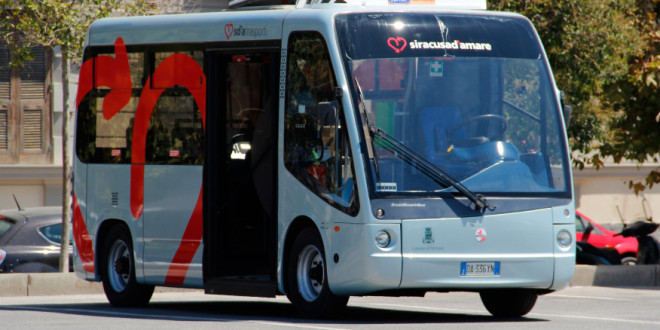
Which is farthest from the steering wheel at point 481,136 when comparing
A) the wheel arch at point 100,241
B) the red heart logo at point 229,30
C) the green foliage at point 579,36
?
the green foliage at point 579,36

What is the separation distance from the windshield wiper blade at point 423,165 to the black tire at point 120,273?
384 cm

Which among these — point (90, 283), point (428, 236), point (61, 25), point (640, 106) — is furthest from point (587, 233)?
point (428, 236)

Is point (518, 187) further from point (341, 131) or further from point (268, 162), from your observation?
point (268, 162)

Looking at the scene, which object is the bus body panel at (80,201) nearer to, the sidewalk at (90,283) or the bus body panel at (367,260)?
the sidewalk at (90,283)

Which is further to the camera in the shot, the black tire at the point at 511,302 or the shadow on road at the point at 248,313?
the black tire at the point at 511,302

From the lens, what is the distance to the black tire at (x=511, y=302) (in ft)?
40.7

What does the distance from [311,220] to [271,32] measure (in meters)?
1.89

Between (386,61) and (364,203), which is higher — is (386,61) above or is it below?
above

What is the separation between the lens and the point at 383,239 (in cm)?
1109

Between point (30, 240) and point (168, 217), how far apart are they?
420cm

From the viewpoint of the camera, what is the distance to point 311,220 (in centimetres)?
1181

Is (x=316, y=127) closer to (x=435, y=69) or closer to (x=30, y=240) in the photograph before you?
(x=435, y=69)

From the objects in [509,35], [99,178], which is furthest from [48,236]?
[509,35]

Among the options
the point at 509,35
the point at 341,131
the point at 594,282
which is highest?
the point at 509,35
